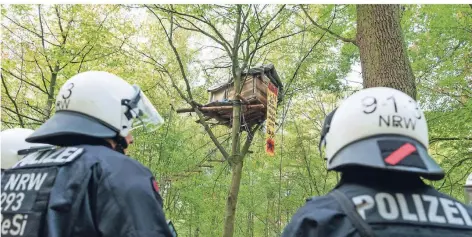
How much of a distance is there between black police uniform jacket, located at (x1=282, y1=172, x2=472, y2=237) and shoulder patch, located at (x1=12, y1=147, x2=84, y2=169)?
1.03m

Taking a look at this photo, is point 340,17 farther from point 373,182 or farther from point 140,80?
point 373,182

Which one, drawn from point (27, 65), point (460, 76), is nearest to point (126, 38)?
point (27, 65)

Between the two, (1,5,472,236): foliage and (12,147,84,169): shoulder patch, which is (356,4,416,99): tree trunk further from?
(12,147,84,169): shoulder patch

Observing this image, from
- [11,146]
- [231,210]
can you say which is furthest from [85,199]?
[231,210]

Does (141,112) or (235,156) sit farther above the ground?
(141,112)

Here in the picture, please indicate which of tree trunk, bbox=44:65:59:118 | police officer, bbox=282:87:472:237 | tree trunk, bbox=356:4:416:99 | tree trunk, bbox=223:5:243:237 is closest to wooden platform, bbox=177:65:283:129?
tree trunk, bbox=223:5:243:237

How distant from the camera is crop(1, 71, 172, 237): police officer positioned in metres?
1.89

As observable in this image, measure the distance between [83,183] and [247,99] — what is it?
6897mm

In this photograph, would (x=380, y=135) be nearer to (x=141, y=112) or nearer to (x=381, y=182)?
(x=381, y=182)

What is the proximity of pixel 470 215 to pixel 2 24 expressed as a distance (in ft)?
35.6

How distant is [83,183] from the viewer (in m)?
1.94

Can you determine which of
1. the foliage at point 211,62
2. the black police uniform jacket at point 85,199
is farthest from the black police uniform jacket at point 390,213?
the foliage at point 211,62

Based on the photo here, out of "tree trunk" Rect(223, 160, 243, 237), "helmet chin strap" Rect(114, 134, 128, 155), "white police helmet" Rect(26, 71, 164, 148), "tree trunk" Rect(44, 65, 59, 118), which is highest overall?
"tree trunk" Rect(44, 65, 59, 118)

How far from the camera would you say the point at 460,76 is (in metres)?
8.38
